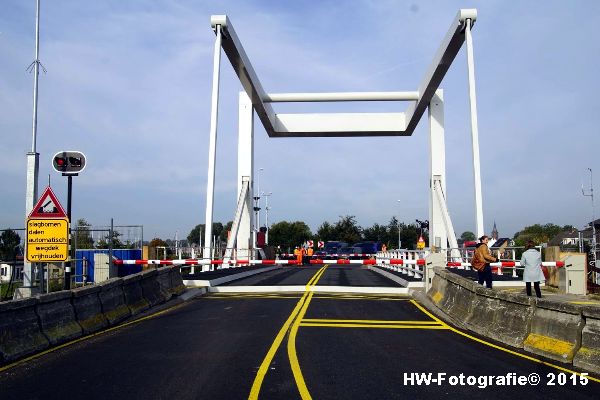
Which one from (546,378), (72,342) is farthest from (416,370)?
(72,342)

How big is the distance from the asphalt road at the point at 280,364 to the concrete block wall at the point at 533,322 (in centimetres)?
A: 37

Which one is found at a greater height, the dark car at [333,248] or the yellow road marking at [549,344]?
the dark car at [333,248]

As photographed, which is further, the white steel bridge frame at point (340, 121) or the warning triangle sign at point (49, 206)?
the white steel bridge frame at point (340, 121)

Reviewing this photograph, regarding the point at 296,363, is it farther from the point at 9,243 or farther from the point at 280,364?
the point at 9,243

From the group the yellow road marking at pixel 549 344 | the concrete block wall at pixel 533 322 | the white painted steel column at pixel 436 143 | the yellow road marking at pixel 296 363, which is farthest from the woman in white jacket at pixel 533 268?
the white painted steel column at pixel 436 143

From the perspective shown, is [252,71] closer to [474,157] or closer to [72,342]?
[474,157]

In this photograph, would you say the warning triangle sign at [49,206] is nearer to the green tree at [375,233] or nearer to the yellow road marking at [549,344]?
the yellow road marking at [549,344]

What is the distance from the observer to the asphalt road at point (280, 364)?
7070 mm

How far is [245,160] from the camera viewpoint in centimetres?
3903

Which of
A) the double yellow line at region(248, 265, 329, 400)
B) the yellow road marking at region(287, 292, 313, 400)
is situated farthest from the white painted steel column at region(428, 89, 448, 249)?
the yellow road marking at region(287, 292, 313, 400)

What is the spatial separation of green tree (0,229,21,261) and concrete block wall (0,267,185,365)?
6700mm

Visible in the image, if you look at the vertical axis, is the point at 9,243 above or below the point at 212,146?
below

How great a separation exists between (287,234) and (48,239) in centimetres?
11287

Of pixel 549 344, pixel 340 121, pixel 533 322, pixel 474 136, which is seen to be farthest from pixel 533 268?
pixel 340 121
